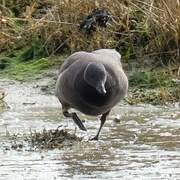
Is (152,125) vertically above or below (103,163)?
below

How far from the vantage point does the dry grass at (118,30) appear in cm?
870

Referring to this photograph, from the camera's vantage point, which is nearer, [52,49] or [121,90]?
[121,90]

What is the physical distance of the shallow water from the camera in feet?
17.7

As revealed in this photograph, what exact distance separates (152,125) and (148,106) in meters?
0.93

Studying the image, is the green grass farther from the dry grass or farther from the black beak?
the black beak

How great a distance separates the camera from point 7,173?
5.36 meters

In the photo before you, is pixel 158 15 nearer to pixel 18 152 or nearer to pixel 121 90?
pixel 121 90

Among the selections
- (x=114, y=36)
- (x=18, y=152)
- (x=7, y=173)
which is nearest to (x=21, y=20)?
(x=114, y=36)

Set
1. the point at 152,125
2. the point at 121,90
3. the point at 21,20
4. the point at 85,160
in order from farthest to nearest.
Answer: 1. the point at 21,20
2. the point at 152,125
3. the point at 121,90
4. the point at 85,160

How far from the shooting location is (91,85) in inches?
238

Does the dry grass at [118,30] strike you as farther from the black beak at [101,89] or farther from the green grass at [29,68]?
the black beak at [101,89]

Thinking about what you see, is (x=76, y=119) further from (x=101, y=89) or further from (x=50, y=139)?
(x=101, y=89)

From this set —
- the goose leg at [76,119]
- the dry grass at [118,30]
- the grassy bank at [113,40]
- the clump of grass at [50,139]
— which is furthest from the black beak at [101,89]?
the dry grass at [118,30]

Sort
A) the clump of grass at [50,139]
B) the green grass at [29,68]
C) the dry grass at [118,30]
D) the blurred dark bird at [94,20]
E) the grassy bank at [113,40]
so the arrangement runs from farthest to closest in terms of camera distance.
A: 1. the green grass at [29,68]
2. the blurred dark bird at [94,20]
3. the dry grass at [118,30]
4. the grassy bank at [113,40]
5. the clump of grass at [50,139]
